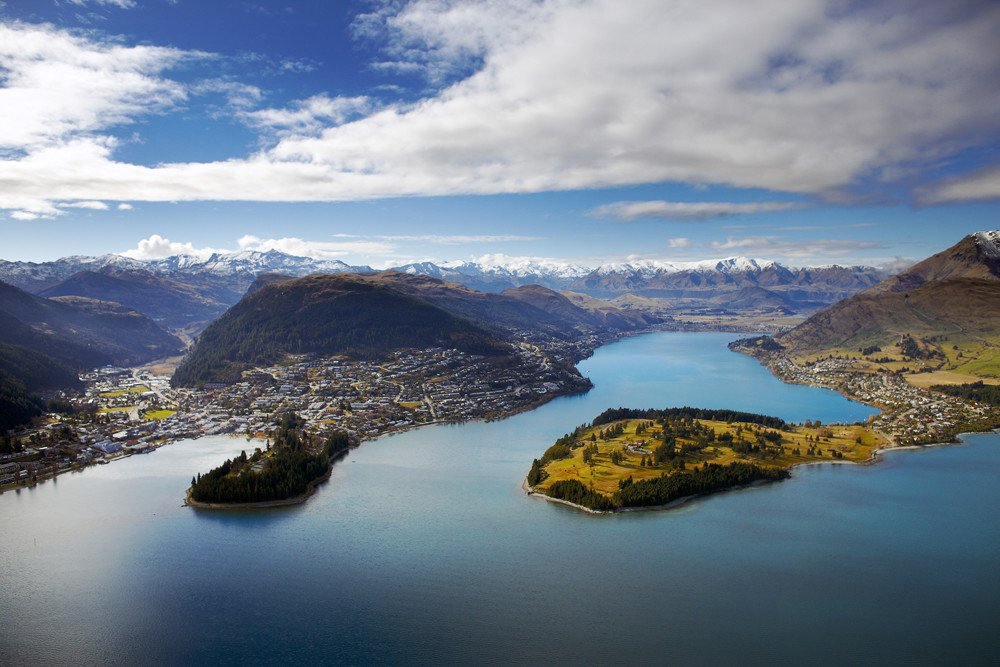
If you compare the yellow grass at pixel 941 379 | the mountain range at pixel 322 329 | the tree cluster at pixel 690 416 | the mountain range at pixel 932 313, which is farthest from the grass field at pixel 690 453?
the mountain range at pixel 932 313

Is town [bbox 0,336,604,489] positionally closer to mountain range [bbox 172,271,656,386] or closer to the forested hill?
mountain range [bbox 172,271,656,386]

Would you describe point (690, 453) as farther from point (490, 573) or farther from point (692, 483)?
point (490, 573)

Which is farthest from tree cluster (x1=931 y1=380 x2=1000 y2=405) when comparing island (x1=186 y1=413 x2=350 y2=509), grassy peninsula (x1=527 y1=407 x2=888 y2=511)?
island (x1=186 y1=413 x2=350 y2=509)

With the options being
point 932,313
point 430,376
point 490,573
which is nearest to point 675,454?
point 490,573

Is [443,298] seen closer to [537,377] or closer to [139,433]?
[537,377]

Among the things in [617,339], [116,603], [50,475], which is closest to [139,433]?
[50,475]

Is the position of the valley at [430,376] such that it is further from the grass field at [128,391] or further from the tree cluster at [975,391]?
the tree cluster at [975,391]
